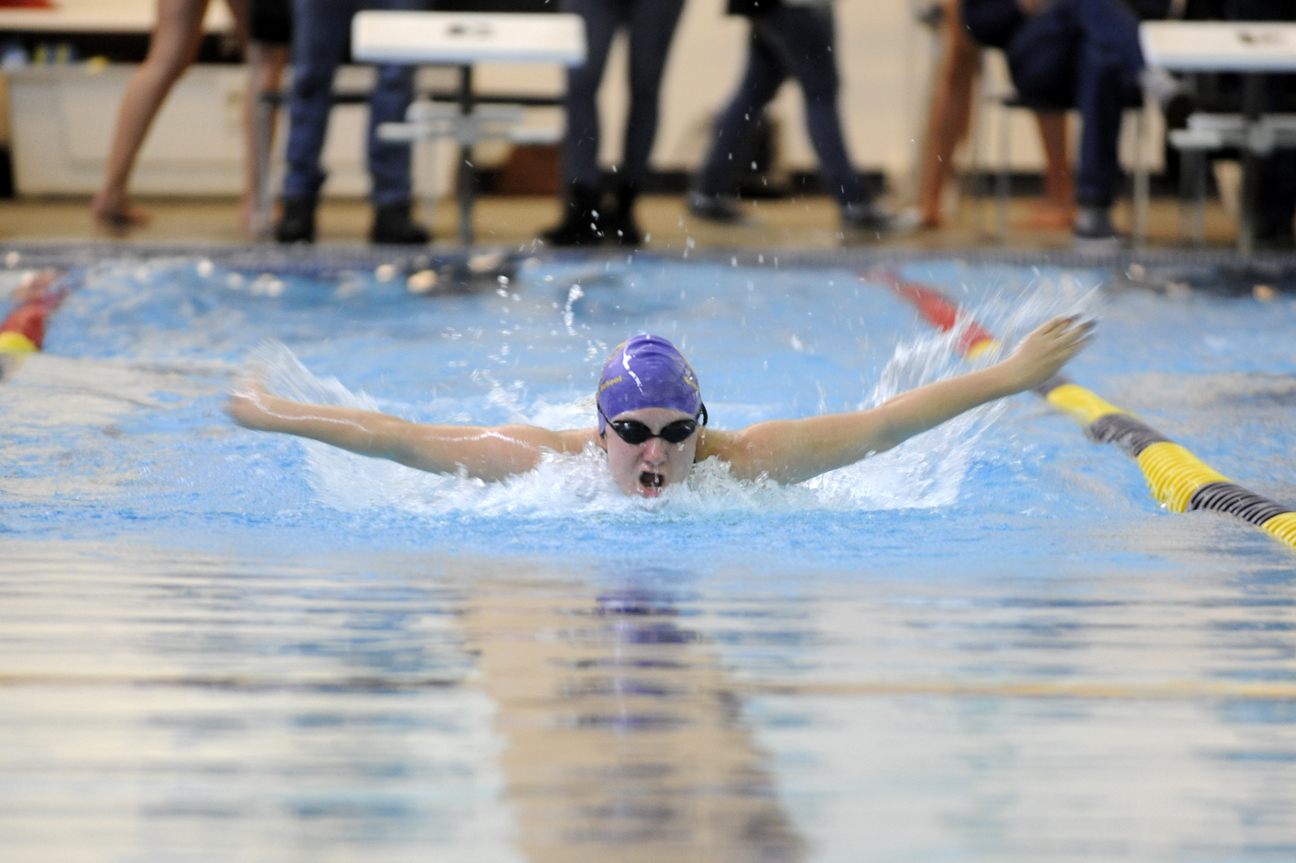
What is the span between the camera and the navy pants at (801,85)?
662cm

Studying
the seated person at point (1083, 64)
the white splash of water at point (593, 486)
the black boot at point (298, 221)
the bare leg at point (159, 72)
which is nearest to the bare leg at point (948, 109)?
the seated person at point (1083, 64)

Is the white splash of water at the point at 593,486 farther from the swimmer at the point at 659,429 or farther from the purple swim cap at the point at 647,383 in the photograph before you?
the purple swim cap at the point at 647,383

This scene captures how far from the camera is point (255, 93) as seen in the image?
6.77 m

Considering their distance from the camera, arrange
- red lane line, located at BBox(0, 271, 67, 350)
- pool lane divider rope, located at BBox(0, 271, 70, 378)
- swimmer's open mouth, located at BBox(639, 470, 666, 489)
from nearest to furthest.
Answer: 1. swimmer's open mouth, located at BBox(639, 470, 666, 489)
2. pool lane divider rope, located at BBox(0, 271, 70, 378)
3. red lane line, located at BBox(0, 271, 67, 350)

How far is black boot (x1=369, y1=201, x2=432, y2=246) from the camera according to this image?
20.6 feet

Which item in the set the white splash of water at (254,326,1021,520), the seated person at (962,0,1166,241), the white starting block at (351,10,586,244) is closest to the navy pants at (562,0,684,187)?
the white starting block at (351,10,586,244)

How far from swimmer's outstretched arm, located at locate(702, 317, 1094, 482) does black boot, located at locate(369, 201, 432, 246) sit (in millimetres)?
3407

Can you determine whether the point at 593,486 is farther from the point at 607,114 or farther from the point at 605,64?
the point at 607,114

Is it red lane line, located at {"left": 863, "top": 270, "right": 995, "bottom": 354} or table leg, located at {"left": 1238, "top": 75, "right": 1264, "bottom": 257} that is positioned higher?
table leg, located at {"left": 1238, "top": 75, "right": 1264, "bottom": 257}

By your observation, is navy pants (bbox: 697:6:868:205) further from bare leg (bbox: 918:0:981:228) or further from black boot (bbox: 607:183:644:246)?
black boot (bbox: 607:183:644:246)

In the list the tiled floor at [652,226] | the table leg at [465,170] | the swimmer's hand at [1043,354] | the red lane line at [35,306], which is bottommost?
the tiled floor at [652,226]

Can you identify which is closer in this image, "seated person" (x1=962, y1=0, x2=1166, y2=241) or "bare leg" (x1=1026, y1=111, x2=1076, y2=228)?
"seated person" (x1=962, y1=0, x2=1166, y2=241)

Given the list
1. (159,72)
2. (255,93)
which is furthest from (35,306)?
(255,93)

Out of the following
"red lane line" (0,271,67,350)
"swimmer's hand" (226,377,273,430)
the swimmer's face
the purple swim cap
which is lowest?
"red lane line" (0,271,67,350)
